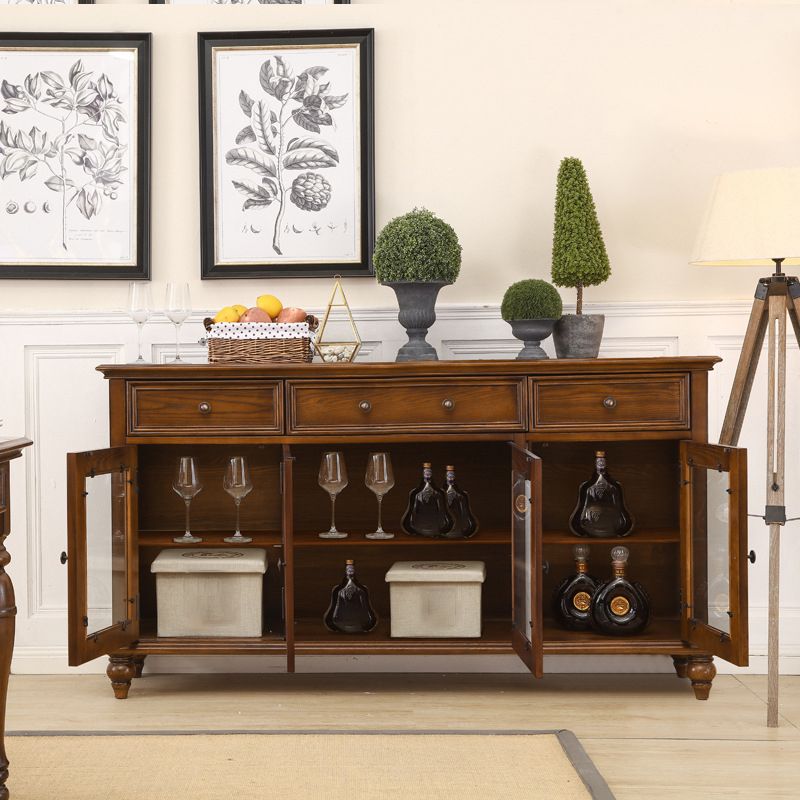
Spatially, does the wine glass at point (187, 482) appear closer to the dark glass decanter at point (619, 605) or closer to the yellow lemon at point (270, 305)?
the yellow lemon at point (270, 305)

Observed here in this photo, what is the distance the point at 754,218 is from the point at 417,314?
0.99 metres

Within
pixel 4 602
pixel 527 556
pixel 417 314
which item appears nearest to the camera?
pixel 4 602

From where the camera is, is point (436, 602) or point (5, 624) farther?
point (436, 602)

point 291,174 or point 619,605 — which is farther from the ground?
point 291,174

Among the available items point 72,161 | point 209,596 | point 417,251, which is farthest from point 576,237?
point 72,161

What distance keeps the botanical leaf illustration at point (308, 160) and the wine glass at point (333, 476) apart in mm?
976

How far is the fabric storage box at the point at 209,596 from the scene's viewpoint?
2953 mm

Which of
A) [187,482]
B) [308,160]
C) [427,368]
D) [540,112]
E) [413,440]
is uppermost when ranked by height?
[540,112]

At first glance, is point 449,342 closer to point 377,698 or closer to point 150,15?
point 377,698

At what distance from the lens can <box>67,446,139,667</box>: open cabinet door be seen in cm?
271

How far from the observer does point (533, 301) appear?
2.99 meters

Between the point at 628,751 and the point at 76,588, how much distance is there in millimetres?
1512

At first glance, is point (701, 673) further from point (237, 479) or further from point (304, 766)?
point (237, 479)

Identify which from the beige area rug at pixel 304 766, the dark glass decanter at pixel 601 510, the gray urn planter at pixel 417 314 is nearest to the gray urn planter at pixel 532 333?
the gray urn planter at pixel 417 314
